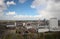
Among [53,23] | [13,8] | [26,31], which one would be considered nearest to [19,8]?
[13,8]

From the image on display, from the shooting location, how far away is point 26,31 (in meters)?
1.88

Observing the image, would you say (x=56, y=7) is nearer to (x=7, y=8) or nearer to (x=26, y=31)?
(x=26, y=31)

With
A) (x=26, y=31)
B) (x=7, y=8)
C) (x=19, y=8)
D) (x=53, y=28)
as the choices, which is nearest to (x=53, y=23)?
(x=53, y=28)

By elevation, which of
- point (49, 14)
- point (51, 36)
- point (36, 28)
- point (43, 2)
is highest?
point (43, 2)

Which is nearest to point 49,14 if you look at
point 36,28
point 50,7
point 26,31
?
point 50,7

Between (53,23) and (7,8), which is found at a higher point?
(7,8)

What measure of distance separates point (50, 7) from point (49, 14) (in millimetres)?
103

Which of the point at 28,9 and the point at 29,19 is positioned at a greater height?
the point at 28,9

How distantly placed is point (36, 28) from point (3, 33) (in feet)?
1.54

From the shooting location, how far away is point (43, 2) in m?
1.91

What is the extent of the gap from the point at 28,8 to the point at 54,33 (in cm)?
52

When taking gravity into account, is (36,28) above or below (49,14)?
below

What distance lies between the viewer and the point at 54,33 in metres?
1.90

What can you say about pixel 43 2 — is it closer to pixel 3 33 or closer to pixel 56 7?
pixel 56 7
